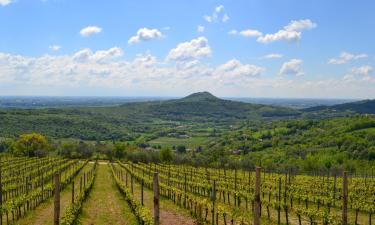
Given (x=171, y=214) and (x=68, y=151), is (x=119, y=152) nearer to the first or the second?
(x=68, y=151)

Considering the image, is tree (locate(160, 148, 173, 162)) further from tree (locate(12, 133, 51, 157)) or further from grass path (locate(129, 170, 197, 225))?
grass path (locate(129, 170, 197, 225))

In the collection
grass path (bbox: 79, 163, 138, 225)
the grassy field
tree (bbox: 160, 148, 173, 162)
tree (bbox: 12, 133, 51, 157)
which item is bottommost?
the grassy field

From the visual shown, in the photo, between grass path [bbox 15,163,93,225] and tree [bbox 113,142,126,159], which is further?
tree [bbox 113,142,126,159]

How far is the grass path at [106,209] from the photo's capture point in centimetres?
2591

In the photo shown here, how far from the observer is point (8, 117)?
172500 millimetres

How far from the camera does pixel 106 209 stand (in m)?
30.5

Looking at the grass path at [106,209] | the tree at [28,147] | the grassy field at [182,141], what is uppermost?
the grass path at [106,209]

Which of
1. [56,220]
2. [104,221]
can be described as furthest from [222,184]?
[56,220]

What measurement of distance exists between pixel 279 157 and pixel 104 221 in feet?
272

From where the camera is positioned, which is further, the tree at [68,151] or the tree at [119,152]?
the tree at [119,152]

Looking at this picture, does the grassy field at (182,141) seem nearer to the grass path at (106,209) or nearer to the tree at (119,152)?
the tree at (119,152)

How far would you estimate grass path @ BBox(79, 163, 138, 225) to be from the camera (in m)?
25.9

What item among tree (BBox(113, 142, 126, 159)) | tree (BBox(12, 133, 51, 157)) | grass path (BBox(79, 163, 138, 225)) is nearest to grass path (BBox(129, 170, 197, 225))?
grass path (BBox(79, 163, 138, 225))

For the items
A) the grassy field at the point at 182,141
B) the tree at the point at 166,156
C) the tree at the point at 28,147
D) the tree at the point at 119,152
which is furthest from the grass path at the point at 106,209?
the grassy field at the point at 182,141
